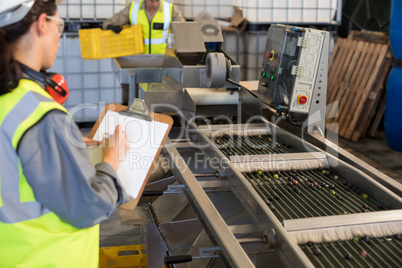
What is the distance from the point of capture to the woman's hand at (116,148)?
1406mm

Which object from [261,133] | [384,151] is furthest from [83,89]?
[384,151]

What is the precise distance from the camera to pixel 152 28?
5.18 m

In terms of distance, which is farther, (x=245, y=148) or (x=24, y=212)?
(x=245, y=148)

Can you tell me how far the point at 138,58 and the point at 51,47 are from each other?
3.48m

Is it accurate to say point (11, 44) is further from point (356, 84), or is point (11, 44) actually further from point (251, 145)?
point (356, 84)

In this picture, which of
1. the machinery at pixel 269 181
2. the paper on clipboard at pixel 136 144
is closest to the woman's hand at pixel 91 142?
the paper on clipboard at pixel 136 144

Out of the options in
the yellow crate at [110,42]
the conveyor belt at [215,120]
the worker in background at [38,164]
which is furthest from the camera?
the yellow crate at [110,42]

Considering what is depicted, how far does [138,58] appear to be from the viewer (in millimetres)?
4770

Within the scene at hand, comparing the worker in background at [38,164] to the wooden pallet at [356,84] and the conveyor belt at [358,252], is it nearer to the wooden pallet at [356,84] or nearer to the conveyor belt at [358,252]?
the conveyor belt at [358,252]

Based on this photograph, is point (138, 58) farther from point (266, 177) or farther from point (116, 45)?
point (266, 177)

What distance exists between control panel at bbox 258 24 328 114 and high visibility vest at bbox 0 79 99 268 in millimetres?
1609

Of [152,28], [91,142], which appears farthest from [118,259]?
[152,28]

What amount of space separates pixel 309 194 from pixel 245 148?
2.18ft

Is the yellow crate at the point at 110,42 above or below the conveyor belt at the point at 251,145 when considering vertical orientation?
above
